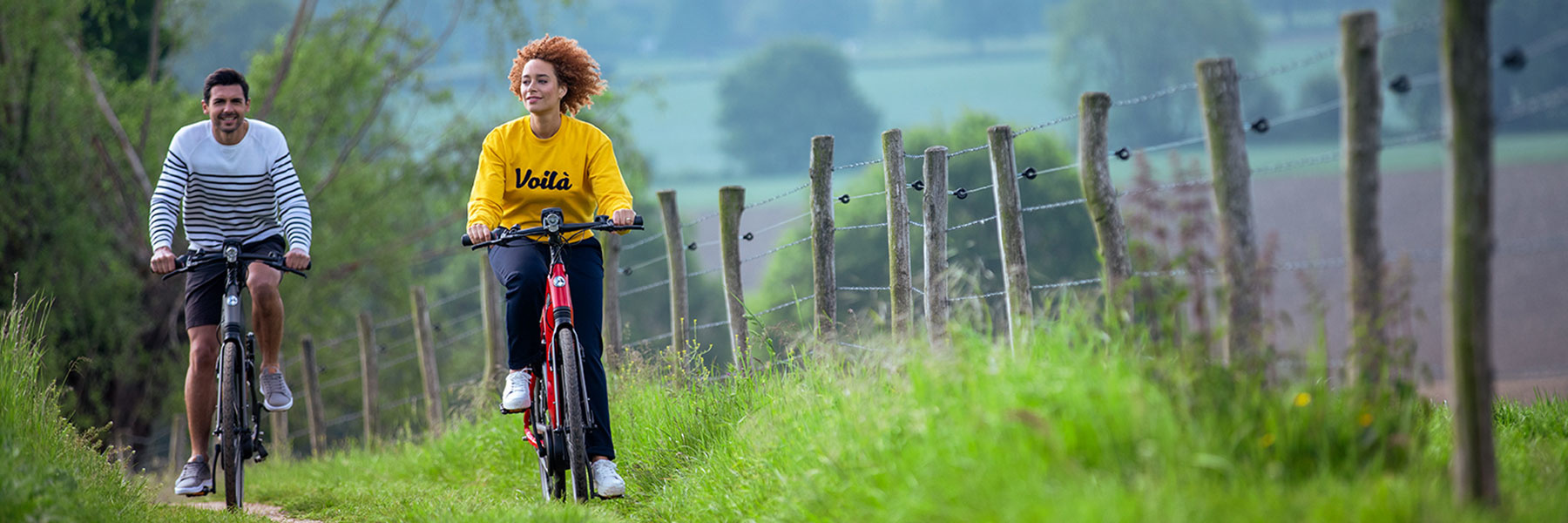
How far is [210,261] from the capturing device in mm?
5750

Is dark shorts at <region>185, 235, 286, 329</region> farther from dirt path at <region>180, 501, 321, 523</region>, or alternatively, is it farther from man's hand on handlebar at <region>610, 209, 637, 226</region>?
man's hand on handlebar at <region>610, 209, 637, 226</region>

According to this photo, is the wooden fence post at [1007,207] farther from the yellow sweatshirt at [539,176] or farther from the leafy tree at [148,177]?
the leafy tree at [148,177]

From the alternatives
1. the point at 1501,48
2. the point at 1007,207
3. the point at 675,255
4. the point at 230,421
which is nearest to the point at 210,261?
the point at 230,421

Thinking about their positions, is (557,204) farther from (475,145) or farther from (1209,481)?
(475,145)

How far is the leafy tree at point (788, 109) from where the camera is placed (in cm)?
8231

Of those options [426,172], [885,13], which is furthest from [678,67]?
[426,172]

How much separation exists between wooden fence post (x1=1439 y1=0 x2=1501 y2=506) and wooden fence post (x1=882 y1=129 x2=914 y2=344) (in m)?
2.94

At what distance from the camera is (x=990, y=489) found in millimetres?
3092

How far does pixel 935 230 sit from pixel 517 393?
1928 mm

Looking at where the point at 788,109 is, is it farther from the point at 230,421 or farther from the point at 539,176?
the point at 539,176

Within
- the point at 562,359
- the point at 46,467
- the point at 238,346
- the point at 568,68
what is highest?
the point at 568,68

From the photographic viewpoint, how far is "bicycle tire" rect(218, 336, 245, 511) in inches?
223

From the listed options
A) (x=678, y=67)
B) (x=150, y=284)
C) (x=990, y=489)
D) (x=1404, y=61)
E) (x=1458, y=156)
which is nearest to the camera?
(x=1458, y=156)

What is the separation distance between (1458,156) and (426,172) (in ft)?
57.1
